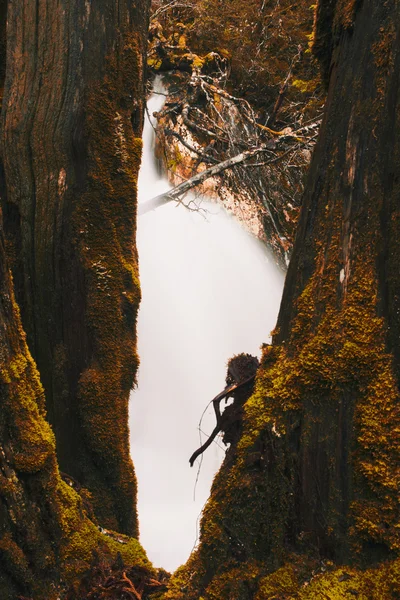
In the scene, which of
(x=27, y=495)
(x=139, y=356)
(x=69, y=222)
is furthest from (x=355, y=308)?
(x=139, y=356)

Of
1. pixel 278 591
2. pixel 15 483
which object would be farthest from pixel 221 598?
pixel 15 483

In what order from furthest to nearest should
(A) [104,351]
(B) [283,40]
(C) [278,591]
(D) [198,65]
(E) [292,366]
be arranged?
1. (B) [283,40]
2. (D) [198,65]
3. (A) [104,351]
4. (E) [292,366]
5. (C) [278,591]

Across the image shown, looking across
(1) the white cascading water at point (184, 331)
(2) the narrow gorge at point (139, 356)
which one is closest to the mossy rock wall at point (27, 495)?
(2) the narrow gorge at point (139, 356)

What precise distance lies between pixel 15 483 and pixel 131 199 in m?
1.83

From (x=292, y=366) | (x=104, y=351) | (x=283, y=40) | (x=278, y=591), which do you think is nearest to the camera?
(x=278, y=591)

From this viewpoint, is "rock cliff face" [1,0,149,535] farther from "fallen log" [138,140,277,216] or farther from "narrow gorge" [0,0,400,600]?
"fallen log" [138,140,277,216]

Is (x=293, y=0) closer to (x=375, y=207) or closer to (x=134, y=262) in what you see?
(x=134, y=262)

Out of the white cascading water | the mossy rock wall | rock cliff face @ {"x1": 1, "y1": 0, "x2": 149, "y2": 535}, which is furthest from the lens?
the white cascading water

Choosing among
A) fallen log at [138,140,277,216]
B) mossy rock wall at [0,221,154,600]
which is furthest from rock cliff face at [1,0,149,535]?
fallen log at [138,140,277,216]

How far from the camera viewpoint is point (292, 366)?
1984 millimetres

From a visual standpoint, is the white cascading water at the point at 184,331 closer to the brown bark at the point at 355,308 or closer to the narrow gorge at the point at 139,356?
the narrow gorge at the point at 139,356

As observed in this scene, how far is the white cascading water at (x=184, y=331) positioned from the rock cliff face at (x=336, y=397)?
4504 millimetres

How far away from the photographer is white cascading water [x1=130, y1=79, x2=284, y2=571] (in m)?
7.13

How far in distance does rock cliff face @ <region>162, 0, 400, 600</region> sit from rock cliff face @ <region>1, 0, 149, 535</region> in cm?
121
